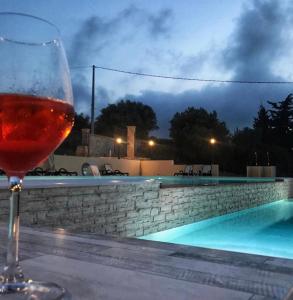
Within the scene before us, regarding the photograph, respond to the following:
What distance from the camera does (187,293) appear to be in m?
0.89

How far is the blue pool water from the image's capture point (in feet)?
24.0

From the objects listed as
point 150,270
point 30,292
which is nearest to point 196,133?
point 150,270

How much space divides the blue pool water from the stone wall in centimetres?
20

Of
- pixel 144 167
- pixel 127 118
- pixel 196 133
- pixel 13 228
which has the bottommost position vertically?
pixel 13 228

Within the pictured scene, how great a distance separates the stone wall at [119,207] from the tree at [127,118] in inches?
1172

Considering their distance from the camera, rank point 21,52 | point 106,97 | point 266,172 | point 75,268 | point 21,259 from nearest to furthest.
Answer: point 21,52
point 75,268
point 21,259
point 266,172
point 106,97

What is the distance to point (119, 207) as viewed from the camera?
6.38m

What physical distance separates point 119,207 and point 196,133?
29.3m

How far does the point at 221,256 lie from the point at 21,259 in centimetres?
65

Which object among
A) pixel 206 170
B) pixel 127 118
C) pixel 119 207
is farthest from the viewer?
pixel 127 118

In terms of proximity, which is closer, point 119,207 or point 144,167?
point 119,207

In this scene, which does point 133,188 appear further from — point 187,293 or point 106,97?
point 106,97

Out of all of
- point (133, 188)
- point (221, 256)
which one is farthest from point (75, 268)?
point (133, 188)

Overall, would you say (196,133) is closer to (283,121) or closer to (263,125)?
(263,125)
